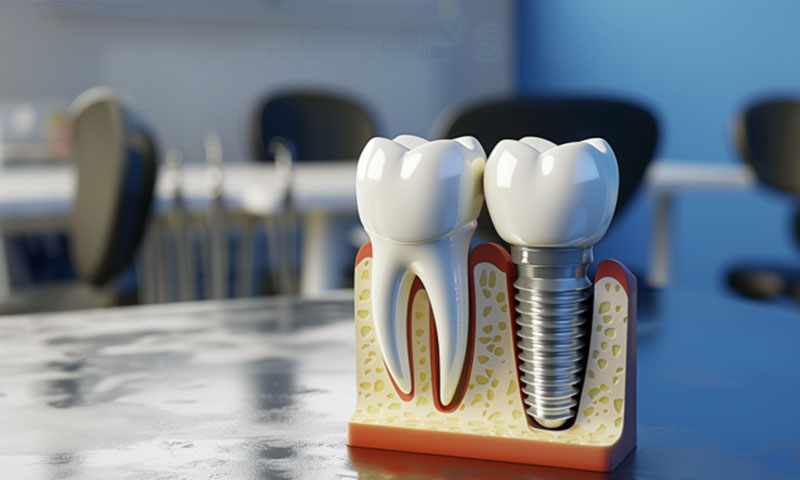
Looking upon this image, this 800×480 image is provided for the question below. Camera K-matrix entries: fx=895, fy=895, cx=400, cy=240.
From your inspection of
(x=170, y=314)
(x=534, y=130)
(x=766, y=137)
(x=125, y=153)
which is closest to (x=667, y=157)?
(x=766, y=137)

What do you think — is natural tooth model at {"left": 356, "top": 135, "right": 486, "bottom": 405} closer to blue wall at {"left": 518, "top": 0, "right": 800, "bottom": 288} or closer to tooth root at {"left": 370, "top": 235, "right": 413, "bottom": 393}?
tooth root at {"left": 370, "top": 235, "right": 413, "bottom": 393}

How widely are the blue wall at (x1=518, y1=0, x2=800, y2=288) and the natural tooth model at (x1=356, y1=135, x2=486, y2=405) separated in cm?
307

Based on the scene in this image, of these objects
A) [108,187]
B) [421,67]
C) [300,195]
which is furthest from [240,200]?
[421,67]

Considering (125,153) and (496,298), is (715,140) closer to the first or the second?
(125,153)

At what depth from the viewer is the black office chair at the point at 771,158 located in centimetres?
232

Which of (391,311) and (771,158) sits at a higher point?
(391,311)

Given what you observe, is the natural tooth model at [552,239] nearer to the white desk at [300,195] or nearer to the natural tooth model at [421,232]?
the natural tooth model at [421,232]

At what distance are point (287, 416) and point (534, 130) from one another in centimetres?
113

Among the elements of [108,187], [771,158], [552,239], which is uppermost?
[552,239]

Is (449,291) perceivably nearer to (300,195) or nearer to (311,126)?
(300,195)

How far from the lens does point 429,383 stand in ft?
1.52

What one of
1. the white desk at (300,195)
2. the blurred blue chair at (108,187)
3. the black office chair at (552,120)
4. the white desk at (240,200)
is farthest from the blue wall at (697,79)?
the blurred blue chair at (108,187)

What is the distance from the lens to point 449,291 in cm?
45

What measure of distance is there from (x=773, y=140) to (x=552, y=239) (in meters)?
2.42
